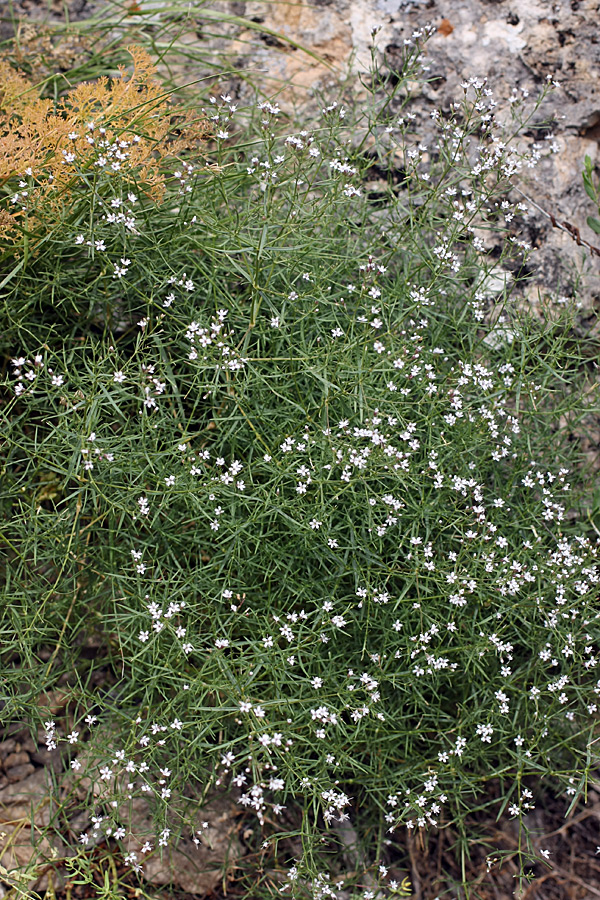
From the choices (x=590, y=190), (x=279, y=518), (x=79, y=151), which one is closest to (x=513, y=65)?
(x=590, y=190)

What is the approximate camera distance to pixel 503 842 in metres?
3.04

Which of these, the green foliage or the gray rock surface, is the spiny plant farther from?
the gray rock surface

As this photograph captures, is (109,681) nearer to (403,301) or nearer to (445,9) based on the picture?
(403,301)

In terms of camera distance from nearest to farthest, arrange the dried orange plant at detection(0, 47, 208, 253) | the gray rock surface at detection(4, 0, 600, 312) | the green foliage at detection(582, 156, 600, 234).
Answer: the dried orange plant at detection(0, 47, 208, 253) < the green foliage at detection(582, 156, 600, 234) < the gray rock surface at detection(4, 0, 600, 312)

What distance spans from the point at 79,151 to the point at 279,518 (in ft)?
5.09

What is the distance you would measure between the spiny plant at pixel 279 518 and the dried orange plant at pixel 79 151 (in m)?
0.02

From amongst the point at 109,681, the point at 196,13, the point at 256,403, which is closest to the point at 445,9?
the point at 196,13

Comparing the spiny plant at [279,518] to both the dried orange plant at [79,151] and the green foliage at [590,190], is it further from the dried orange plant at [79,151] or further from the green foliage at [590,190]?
the green foliage at [590,190]

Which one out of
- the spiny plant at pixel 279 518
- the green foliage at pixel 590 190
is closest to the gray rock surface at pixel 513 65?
the green foliage at pixel 590 190

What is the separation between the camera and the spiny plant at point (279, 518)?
2.52 metres

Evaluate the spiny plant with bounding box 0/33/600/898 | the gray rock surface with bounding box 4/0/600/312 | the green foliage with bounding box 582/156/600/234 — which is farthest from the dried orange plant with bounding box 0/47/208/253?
the green foliage with bounding box 582/156/600/234

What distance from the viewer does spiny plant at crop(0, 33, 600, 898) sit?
2.52m

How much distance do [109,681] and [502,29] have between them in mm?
3556

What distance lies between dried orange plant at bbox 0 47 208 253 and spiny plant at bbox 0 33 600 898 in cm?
2
